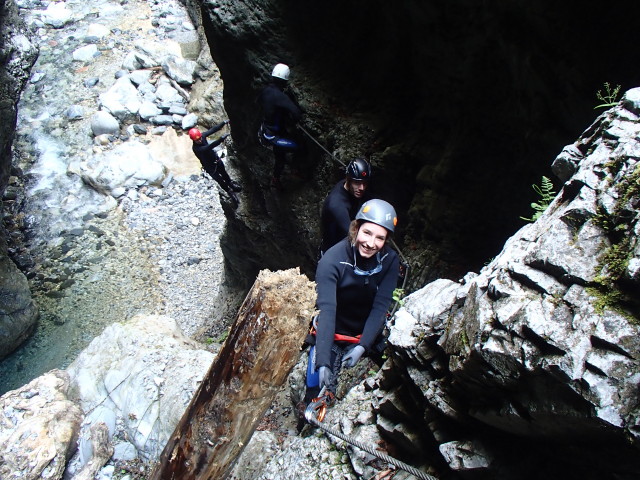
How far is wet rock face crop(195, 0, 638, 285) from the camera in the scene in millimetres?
4227

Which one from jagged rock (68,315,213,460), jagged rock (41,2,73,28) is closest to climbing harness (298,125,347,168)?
jagged rock (68,315,213,460)

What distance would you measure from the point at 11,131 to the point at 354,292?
11.5 meters

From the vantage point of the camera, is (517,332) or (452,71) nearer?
(517,332)

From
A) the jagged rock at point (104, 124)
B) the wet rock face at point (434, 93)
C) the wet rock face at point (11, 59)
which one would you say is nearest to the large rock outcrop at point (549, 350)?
the wet rock face at point (434, 93)

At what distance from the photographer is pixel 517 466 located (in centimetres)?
241

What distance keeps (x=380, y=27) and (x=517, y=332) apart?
5.38 meters

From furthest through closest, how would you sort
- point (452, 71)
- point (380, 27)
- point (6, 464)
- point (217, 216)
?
point (217, 216) < point (380, 27) < point (452, 71) < point (6, 464)

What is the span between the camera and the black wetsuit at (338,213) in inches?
190

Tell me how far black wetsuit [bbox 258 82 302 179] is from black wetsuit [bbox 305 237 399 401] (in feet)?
11.8

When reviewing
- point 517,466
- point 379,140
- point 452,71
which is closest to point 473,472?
point 517,466

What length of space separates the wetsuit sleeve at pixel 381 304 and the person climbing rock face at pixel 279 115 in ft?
12.2

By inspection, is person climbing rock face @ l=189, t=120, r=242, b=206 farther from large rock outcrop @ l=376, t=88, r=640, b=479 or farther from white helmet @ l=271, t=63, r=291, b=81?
large rock outcrop @ l=376, t=88, r=640, b=479

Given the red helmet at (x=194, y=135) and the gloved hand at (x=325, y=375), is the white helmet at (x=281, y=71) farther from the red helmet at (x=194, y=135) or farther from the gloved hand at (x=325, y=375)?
the gloved hand at (x=325, y=375)

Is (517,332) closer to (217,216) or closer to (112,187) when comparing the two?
(217,216)
